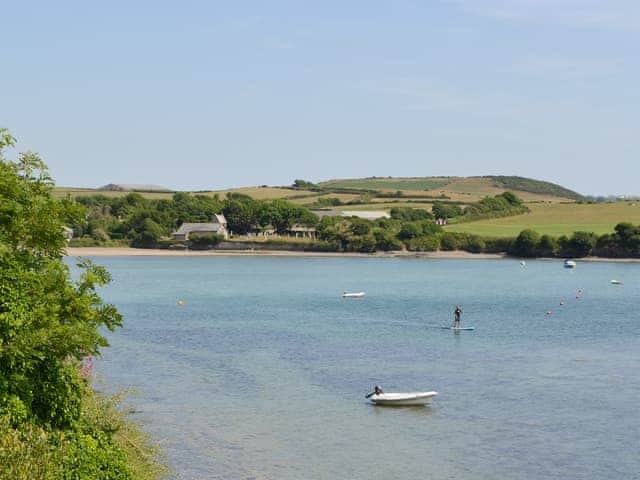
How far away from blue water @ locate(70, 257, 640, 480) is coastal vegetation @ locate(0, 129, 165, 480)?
32.0ft

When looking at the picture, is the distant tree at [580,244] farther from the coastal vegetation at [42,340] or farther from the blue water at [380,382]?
the coastal vegetation at [42,340]

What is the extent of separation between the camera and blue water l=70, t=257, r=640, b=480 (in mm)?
37844

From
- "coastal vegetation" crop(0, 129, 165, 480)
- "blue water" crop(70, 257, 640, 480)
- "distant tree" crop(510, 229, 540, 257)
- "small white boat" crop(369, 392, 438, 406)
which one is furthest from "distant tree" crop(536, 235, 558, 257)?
"coastal vegetation" crop(0, 129, 165, 480)

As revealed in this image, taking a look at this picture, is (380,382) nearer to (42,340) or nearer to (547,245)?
(42,340)

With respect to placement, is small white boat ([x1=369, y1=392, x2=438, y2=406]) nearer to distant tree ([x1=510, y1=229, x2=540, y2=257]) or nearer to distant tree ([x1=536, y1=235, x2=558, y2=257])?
distant tree ([x1=510, y1=229, x2=540, y2=257])

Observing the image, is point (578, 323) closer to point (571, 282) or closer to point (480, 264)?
point (571, 282)

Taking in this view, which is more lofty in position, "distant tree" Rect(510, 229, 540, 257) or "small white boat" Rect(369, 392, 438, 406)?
"distant tree" Rect(510, 229, 540, 257)

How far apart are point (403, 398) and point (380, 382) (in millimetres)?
6664

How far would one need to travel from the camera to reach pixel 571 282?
5517 inches

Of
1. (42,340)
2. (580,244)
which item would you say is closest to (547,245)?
(580,244)

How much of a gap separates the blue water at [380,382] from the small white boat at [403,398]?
0.46 metres

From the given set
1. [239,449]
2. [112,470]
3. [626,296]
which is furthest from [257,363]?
[626,296]

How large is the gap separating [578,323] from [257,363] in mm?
37486

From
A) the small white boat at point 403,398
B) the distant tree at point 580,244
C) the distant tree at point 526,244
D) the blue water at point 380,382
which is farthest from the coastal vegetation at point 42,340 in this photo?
the distant tree at point 526,244
